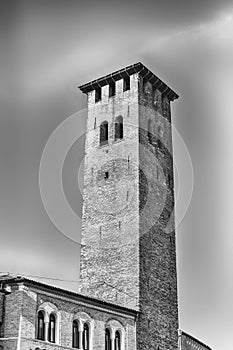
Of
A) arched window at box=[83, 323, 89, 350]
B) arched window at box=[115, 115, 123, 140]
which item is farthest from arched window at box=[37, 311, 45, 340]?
arched window at box=[115, 115, 123, 140]

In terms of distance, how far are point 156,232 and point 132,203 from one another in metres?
2.56

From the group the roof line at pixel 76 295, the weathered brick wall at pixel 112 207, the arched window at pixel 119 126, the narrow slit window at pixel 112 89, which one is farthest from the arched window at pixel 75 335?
the narrow slit window at pixel 112 89

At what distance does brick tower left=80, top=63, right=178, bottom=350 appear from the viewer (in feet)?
115

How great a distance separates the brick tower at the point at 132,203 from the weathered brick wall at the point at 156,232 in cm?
6

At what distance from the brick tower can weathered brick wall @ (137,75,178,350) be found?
0.19 feet

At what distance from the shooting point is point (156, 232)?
37719 millimetres

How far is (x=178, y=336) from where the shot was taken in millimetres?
36625

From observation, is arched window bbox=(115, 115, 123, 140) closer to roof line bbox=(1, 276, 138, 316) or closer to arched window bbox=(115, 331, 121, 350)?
roof line bbox=(1, 276, 138, 316)

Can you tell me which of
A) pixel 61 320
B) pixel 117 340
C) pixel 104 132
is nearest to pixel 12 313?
Result: pixel 61 320

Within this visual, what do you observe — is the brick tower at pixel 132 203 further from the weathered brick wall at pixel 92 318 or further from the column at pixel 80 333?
the column at pixel 80 333

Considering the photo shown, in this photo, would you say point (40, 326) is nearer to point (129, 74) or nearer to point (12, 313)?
point (12, 313)

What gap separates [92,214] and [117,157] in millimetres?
4342

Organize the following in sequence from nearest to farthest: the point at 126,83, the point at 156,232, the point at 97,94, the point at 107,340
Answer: the point at 107,340, the point at 156,232, the point at 126,83, the point at 97,94

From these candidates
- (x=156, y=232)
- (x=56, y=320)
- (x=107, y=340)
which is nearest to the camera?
(x=56, y=320)
